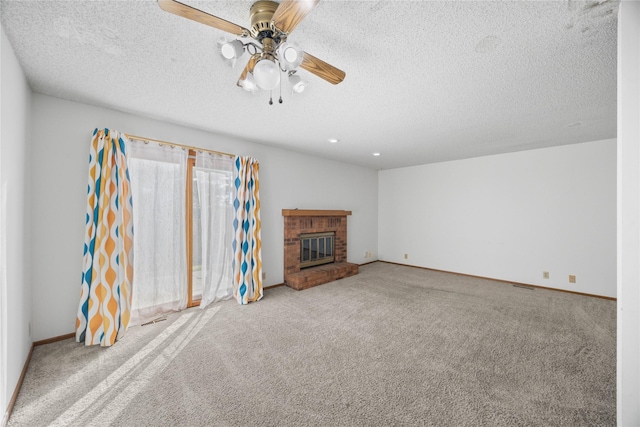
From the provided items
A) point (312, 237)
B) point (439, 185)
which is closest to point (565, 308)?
point (439, 185)

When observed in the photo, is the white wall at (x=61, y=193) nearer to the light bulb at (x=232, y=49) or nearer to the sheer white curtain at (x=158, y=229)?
the sheer white curtain at (x=158, y=229)

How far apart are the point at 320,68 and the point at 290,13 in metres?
0.40

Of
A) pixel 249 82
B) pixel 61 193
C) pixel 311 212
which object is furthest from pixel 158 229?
pixel 311 212

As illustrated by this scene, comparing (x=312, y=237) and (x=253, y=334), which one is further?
(x=312, y=237)

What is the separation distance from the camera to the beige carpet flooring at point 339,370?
1544 mm

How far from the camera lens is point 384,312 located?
3.09 meters

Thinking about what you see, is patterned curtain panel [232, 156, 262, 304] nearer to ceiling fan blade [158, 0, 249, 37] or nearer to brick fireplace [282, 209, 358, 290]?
brick fireplace [282, 209, 358, 290]

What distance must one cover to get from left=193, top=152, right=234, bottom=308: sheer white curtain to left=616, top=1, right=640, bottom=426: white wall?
358cm

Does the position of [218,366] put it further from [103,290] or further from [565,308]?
[565,308]

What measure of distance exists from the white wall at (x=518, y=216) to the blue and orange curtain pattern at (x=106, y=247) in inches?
204

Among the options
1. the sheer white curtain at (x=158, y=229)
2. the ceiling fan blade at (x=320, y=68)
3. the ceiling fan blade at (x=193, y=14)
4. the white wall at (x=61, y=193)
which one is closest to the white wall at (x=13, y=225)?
the white wall at (x=61, y=193)

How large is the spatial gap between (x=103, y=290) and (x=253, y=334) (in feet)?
4.94

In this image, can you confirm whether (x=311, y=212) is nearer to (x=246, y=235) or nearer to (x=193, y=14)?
(x=246, y=235)

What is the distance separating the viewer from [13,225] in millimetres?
1735
